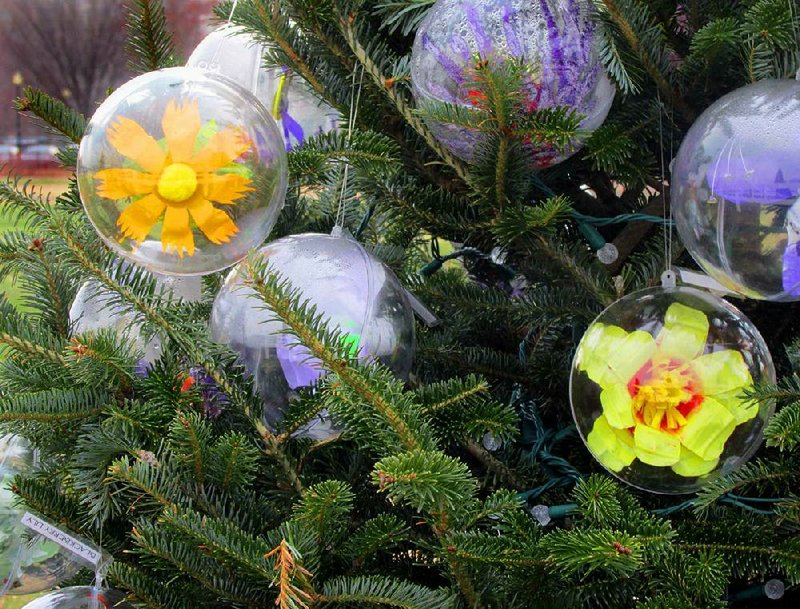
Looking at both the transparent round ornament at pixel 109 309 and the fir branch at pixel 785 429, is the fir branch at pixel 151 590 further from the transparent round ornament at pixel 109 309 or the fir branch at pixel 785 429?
the fir branch at pixel 785 429

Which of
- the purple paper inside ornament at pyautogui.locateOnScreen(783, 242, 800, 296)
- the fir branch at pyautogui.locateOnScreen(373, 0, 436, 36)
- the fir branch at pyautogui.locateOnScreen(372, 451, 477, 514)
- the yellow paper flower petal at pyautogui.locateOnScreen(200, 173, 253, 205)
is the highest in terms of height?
the fir branch at pyautogui.locateOnScreen(373, 0, 436, 36)

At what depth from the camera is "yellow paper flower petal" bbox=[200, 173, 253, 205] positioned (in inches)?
34.7

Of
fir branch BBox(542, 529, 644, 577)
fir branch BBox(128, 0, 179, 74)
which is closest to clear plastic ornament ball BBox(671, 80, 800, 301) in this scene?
fir branch BBox(542, 529, 644, 577)

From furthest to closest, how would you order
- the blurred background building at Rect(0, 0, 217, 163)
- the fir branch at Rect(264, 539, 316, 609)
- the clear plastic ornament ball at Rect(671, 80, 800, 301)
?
the blurred background building at Rect(0, 0, 217, 163) < the clear plastic ornament ball at Rect(671, 80, 800, 301) < the fir branch at Rect(264, 539, 316, 609)

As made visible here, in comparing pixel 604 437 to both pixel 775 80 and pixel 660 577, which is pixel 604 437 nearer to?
pixel 660 577

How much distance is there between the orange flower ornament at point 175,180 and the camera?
2.86 ft

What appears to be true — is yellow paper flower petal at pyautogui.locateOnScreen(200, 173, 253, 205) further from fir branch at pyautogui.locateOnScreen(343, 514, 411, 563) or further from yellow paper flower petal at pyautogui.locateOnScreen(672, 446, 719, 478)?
yellow paper flower petal at pyautogui.locateOnScreen(672, 446, 719, 478)

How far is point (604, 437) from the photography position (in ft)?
2.79

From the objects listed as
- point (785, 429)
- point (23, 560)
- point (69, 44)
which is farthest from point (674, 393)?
point (69, 44)

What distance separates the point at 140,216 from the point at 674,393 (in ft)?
1.64

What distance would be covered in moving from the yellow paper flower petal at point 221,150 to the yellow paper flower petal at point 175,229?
0.04 meters

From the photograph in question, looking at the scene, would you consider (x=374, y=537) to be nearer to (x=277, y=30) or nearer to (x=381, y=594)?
(x=381, y=594)

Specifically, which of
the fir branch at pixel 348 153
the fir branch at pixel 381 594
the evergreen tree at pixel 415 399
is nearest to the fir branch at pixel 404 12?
the evergreen tree at pixel 415 399

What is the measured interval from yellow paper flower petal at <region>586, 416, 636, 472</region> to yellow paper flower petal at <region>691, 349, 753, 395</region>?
0.08 meters
